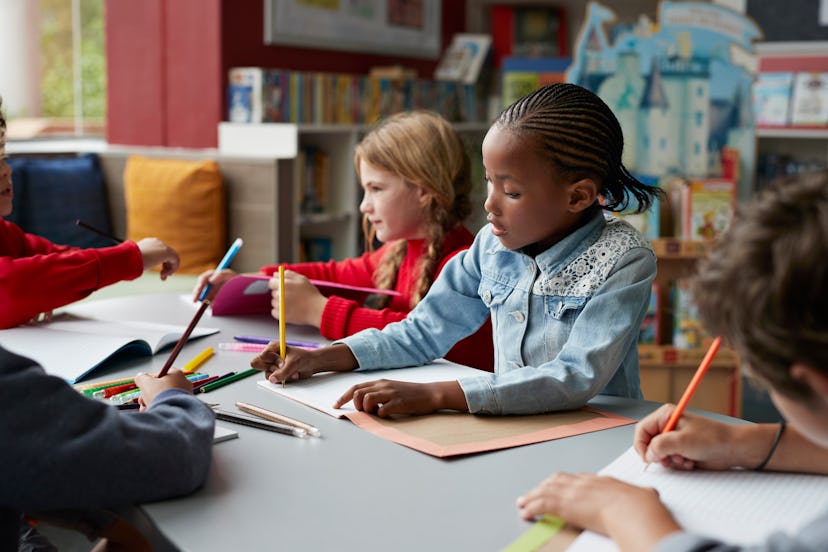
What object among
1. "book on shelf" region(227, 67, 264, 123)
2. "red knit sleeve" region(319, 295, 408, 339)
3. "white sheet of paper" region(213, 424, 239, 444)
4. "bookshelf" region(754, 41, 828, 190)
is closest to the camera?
"white sheet of paper" region(213, 424, 239, 444)

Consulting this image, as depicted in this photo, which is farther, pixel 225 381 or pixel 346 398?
pixel 225 381

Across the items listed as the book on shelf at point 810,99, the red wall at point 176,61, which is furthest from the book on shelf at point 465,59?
the book on shelf at point 810,99

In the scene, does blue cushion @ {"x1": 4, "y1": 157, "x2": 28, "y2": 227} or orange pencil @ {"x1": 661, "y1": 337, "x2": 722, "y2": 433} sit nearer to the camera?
orange pencil @ {"x1": 661, "y1": 337, "x2": 722, "y2": 433}

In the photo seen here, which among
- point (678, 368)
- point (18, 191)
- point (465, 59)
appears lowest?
point (678, 368)

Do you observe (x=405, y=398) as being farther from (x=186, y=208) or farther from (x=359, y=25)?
(x=359, y=25)

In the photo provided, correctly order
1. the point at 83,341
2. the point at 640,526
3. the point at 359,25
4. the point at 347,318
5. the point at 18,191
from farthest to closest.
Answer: the point at 359,25, the point at 18,191, the point at 347,318, the point at 83,341, the point at 640,526

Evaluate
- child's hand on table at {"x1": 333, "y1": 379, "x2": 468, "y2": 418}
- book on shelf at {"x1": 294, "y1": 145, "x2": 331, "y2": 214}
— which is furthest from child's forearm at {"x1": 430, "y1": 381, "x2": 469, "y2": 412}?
book on shelf at {"x1": 294, "y1": 145, "x2": 331, "y2": 214}

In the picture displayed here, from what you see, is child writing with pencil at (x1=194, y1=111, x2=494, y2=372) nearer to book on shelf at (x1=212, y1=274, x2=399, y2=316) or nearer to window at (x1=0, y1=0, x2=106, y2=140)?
book on shelf at (x1=212, y1=274, x2=399, y2=316)

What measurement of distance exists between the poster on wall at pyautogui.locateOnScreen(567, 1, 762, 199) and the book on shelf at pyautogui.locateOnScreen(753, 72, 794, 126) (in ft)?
4.34

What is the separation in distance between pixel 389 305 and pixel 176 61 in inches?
96.0

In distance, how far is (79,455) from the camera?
833 millimetres

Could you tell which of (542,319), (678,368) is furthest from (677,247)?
(542,319)

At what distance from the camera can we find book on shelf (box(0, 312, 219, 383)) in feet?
4.60

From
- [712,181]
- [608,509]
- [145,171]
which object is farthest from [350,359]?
[145,171]
